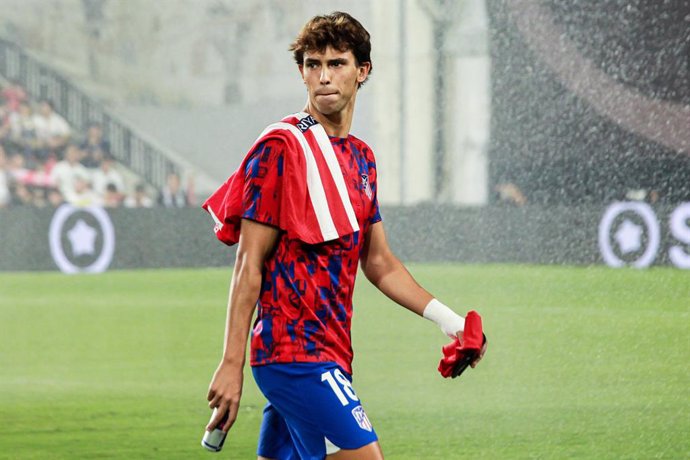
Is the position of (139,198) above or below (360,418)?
above

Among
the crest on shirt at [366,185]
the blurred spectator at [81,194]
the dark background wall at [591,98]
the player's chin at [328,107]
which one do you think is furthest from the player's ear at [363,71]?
the blurred spectator at [81,194]

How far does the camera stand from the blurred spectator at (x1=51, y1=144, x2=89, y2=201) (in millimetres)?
17203

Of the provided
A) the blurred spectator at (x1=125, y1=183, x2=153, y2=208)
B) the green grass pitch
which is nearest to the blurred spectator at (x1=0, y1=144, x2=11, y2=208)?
the blurred spectator at (x1=125, y1=183, x2=153, y2=208)

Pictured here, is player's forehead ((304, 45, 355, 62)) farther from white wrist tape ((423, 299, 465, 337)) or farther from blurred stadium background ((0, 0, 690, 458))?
blurred stadium background ((0, 0, 690, 458))

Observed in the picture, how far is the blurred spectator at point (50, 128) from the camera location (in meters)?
18.1

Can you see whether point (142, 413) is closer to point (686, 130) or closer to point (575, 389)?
point (575, 389)

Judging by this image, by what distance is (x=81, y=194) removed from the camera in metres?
17.3

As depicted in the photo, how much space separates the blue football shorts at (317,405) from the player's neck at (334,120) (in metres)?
0.56

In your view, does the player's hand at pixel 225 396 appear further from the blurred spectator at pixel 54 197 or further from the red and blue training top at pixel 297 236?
the blurred spectator at pixel 54 197

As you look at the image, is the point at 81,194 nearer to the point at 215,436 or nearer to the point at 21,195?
the point at 21,195

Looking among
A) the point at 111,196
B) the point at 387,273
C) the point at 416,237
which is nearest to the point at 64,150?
the point at 111,196

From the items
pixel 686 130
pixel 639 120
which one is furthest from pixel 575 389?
pixel 686 130

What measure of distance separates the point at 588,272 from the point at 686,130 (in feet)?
7.62

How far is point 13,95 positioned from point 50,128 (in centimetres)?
95
